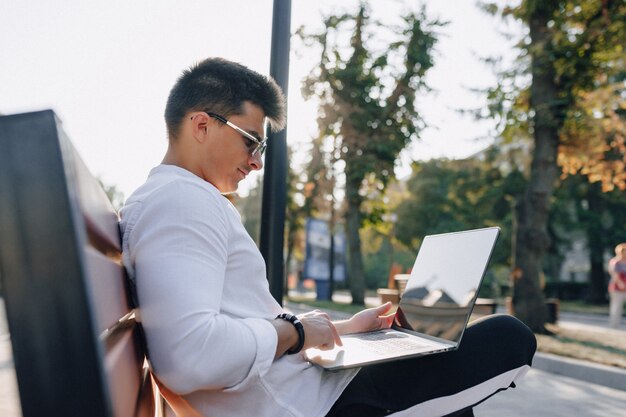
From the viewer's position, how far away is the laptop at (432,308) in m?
1.84

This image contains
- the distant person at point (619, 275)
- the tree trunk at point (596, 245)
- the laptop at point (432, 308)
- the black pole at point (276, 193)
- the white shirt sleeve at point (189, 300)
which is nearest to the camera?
the white shirt sleeve at point (189, 300)

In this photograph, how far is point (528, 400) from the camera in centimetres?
532

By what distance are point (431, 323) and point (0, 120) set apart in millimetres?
1671

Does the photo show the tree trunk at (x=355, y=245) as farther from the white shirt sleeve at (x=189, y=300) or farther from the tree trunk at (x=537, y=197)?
the white shirt sleeve at (x=189, y=300)

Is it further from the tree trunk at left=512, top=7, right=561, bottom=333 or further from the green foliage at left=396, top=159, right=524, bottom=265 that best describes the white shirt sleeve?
the green foliage at left=396, top=159, right=524, bottom=265

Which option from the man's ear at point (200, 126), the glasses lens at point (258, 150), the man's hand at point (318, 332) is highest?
the man's ear at point (200, 126)

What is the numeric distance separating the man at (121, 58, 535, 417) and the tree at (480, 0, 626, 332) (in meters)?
10.0

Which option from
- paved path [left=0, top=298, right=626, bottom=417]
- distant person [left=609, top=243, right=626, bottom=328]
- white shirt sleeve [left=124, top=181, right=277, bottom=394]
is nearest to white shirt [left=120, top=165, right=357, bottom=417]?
white shirt sleeve [left=124, top=181, right=277, bottom=394]

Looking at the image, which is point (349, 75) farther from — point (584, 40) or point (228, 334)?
point (228, 334)

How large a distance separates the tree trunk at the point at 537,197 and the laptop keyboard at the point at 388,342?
391 inches

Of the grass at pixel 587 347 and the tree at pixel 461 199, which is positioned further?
the tree at pixel 461 199

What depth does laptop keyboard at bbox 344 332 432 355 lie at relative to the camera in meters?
1.91

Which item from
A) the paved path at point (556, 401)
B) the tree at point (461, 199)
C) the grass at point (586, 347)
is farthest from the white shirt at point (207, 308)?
the tree at point (461, 199)

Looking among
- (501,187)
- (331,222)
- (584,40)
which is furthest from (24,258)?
(501,187)
